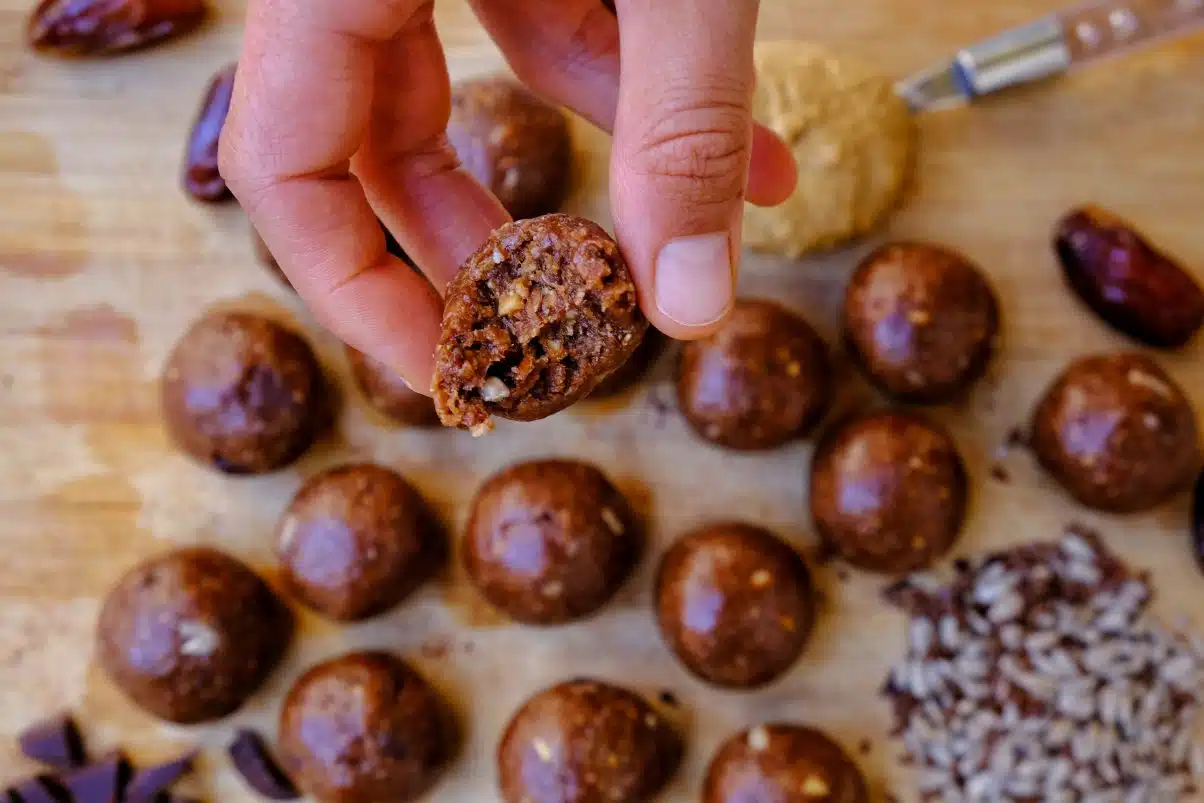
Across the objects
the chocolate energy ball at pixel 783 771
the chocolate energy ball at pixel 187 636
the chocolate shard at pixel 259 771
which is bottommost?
the chocolate shard at pixel 259 771

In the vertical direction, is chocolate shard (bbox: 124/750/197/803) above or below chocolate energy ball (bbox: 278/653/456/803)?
below

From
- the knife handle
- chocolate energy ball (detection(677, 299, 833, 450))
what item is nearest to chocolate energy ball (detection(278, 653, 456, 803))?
chocolate energy ball (detection(677, 299, 833, 450))

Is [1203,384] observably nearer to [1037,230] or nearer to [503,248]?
[1037,230]

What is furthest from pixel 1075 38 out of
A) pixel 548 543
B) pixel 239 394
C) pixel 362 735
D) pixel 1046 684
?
pixel 362 735

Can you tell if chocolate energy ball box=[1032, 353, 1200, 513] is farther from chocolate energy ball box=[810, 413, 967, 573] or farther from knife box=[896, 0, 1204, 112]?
knife box=[896, 0, 1204, 112]

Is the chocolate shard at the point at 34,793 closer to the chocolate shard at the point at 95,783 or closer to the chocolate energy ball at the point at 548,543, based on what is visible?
the chocolate shard at the point at 95,783

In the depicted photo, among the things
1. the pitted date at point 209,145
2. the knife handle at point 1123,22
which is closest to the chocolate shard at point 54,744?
the pitted date at point 209,145

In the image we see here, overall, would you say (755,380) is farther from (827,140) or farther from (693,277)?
(693,277)
